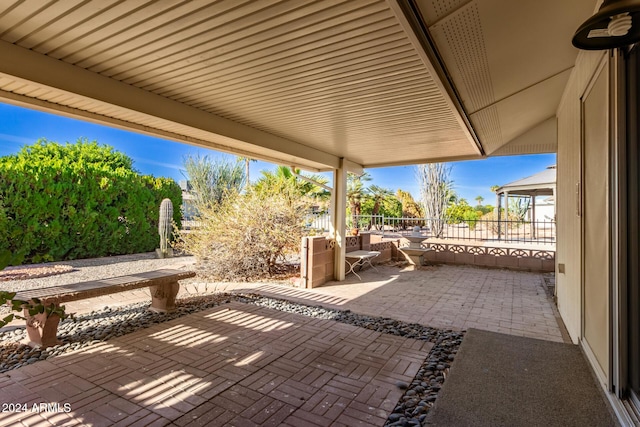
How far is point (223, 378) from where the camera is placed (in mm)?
2789

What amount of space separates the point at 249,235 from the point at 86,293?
3506mm

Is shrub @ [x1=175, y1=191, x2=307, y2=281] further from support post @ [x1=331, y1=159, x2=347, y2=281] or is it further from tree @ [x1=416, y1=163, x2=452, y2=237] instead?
tree @ [x1=416, y1=163, x2=452, y2=237]

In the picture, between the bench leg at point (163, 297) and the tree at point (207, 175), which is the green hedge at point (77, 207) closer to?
the tree at point (207, 175)

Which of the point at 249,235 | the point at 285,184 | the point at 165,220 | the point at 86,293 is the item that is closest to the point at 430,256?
the point at 285,184

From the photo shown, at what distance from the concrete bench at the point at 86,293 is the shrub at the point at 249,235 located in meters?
2.18

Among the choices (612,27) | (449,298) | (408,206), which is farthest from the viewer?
(408,206)

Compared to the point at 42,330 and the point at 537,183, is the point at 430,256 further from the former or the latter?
the point at 42,330

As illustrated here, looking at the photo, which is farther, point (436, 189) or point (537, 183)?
point (436, 189)

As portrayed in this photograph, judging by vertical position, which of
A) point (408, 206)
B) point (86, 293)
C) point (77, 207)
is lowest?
point (86, 293)

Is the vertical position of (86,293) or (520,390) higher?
(86,293)

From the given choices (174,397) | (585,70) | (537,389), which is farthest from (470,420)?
(585,70)

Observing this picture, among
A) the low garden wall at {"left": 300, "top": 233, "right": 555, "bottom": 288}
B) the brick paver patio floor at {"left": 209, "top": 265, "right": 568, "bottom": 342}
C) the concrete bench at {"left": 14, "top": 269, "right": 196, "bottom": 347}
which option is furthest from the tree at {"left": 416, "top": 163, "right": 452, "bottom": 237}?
the concrete bench at {"left": 14, "top": 269, "right": 196, "bottom": 347}

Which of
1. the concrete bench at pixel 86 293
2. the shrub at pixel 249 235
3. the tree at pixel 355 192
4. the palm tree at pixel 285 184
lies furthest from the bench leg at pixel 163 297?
the tree at pixel 355 192

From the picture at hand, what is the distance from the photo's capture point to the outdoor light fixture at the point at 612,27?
1.49m
